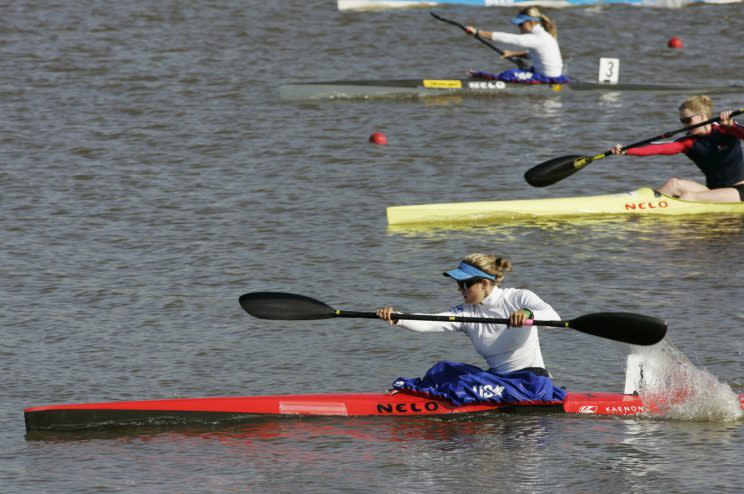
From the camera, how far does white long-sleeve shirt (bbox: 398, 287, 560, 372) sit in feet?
31.9

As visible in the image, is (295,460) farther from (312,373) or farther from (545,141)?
(545,141)

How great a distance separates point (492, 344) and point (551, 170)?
569 centimetres

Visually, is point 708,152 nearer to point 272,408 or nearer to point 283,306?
point 283,306

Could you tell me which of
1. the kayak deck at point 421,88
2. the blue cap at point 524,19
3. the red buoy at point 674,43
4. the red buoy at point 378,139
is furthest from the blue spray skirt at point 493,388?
the red buoy at point 674,43

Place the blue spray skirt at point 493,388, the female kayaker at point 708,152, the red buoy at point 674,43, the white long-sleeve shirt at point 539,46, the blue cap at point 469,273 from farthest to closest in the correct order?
the red buoy at point 674,43, the white long-sleeve shirt at point 539,46, the female kayaker at point 708,152, the blue spray skirt at point 493,388, the blue cap at point 469,273

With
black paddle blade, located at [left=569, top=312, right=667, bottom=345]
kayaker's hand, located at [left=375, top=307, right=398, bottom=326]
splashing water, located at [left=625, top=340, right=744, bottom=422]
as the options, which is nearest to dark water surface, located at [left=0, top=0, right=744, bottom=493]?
splashing water, located at [left=625, top=340, right=744, bottom=422]

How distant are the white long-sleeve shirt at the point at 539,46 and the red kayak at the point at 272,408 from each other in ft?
44.9

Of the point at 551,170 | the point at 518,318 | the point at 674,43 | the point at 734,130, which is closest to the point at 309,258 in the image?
the point at 551,170

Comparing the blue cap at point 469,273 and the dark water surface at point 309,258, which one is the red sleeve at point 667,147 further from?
the blue cap at point 469,273

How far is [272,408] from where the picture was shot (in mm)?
9883

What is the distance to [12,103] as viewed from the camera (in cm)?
2355

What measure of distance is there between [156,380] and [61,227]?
5.34m

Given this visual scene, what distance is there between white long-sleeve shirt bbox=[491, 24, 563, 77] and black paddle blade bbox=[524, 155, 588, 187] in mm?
7782

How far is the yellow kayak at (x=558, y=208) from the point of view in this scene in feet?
51.7
